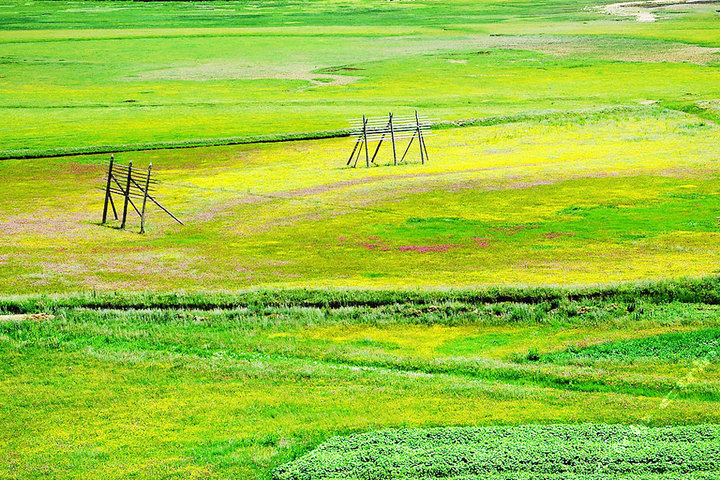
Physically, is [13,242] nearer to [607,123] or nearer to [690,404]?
[690,404]

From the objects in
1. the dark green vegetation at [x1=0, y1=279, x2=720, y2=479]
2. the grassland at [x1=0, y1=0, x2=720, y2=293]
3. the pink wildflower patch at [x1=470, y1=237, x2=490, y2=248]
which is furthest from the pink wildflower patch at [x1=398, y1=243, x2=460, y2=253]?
the dark green vegetation at [x1=0, y1=279, x2=720, y2=479]

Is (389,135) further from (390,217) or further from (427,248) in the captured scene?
(427,248)

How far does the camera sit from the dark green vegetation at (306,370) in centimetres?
1734

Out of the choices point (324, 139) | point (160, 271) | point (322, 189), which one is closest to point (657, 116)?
point (324, 139)

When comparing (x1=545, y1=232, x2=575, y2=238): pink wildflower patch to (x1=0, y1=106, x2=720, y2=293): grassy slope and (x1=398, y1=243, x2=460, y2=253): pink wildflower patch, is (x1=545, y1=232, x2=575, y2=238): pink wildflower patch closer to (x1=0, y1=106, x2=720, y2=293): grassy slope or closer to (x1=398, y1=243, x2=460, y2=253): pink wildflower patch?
(x1=0, y1=106, x2=720, y2=293): grassy slope

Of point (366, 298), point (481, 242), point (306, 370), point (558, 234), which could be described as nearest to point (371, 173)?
point (481, 242)

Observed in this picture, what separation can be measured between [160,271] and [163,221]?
1029cm

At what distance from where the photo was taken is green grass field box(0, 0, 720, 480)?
16.8 metres

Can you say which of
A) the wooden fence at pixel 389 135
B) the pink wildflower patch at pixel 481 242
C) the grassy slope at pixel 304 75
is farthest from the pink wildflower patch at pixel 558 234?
the grassy slope at pixel 304 75

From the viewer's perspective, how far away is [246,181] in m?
54.3

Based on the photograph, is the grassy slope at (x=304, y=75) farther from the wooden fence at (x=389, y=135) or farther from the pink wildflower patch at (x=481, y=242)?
the pink wildflower patch at (x=481, y=242)

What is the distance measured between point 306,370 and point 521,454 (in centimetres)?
804

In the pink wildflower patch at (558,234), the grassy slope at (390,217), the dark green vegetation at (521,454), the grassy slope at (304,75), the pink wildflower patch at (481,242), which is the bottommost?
the pink wildflower patch at (558,234)

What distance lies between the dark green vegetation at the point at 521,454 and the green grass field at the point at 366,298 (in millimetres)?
60
